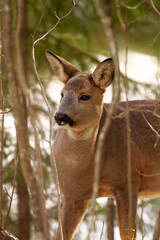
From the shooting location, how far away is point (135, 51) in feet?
28.5

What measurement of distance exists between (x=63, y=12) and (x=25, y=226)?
3770 millimetres

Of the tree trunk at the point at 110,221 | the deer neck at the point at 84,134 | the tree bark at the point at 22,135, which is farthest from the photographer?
the tree trunk at the point at 110,221

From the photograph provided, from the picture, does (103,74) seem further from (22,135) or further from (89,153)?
(22,135)

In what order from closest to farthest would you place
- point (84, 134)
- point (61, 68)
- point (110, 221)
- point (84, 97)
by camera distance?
point (84, 97) < point (84, 134) < point (61, 68) < point (110, 221)

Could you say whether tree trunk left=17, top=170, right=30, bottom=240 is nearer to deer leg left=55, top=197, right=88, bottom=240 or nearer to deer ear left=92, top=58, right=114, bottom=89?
deer leg left=55, top=197, right=88, bottom=240

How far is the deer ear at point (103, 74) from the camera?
434 centimetres

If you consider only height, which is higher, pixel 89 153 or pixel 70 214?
pixel 89 153

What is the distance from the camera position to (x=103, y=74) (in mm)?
4426

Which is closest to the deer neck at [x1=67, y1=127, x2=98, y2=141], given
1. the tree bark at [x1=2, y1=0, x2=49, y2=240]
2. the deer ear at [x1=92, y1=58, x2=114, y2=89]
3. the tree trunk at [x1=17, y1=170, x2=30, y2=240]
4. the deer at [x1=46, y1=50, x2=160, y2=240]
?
the deer at [x1=46, y1=50, x2=160, y2=240]

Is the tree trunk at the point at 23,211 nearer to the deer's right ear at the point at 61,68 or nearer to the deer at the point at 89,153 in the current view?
the deer at the point at 89,153

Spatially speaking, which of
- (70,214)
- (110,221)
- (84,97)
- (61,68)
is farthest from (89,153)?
(110,221)

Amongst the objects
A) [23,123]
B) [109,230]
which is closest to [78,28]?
[109,230]

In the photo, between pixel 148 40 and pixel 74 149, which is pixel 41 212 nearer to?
pixel 74 149

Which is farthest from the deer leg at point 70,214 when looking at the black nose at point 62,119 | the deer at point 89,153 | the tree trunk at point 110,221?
the tree trunk at point 110,221
